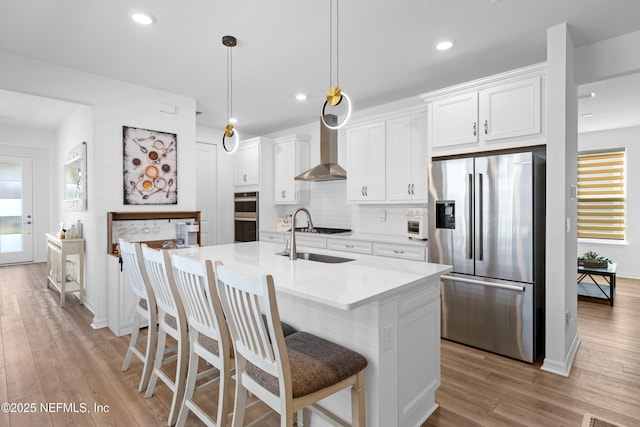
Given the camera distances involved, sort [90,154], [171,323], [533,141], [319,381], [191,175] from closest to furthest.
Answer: [319,381] → [171,323] → [533,141] → [90,154] → [191,175]

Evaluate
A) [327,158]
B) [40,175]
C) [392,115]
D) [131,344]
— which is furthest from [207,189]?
[40,175]

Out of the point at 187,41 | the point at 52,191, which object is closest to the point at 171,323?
the point at 187,41

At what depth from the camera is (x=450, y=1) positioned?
2.32 m

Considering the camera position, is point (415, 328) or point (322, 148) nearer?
point (415, 328)

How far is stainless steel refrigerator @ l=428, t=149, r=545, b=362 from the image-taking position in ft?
9.04

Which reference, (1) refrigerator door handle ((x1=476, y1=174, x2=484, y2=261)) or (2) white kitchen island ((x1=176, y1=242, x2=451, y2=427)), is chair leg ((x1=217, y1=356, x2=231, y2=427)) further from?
(1) refrigerator door handle ((x1=476, y1=174, x2=484, y2=261))

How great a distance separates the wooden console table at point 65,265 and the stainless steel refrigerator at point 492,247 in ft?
13.6

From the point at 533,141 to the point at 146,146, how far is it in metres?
4.00

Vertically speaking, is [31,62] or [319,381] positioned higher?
[31,62]

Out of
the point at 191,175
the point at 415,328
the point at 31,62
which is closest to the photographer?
the point at 415,328

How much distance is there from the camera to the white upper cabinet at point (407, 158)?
12.9 ft

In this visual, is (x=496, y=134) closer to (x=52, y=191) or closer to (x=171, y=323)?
(x=171, y=323)

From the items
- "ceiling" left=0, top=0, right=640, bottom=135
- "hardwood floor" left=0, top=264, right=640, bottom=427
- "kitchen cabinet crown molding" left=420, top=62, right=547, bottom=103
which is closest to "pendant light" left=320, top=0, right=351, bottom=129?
"ceiling" left=0, top=0, right=640, bottom=135

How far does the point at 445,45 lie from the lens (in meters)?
2.91
